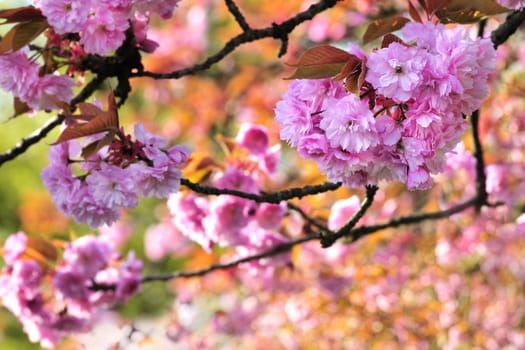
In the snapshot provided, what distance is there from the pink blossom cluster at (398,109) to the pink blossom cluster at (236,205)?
707 millimetres

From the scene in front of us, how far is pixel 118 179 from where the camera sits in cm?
105

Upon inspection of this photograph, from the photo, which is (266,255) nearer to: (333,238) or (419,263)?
(333,238)

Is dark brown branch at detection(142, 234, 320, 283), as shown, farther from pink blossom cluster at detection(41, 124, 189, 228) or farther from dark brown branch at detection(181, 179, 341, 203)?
pink blossom cluster at detection(41, 124, 189, 228)

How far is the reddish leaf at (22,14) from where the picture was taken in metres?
1.06

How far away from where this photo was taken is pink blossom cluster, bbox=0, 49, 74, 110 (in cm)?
119

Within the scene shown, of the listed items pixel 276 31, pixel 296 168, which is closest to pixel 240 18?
pixel 276 31

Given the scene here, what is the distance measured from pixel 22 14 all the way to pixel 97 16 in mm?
110

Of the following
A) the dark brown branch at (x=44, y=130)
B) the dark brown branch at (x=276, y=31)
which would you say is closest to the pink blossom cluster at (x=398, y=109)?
the dark brown branch at (x=276, y=31)

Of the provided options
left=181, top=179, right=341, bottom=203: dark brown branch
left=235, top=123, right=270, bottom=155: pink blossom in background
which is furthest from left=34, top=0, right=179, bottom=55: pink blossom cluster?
left=235, top=123, right=270, bottom=155: pink blossom in background

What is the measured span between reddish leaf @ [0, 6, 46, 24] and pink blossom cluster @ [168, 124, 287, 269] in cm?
61

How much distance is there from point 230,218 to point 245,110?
8.91ft

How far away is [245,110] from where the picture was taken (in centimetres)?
432

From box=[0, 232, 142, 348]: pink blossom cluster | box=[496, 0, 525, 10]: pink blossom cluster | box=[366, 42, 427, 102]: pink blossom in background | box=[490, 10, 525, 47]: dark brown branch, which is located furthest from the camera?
box=[0, 232, 142, 348]: pink blossom cluster

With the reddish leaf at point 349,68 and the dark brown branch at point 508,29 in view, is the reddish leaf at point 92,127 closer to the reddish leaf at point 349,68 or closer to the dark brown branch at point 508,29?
the reddish leaf at point 349,68
